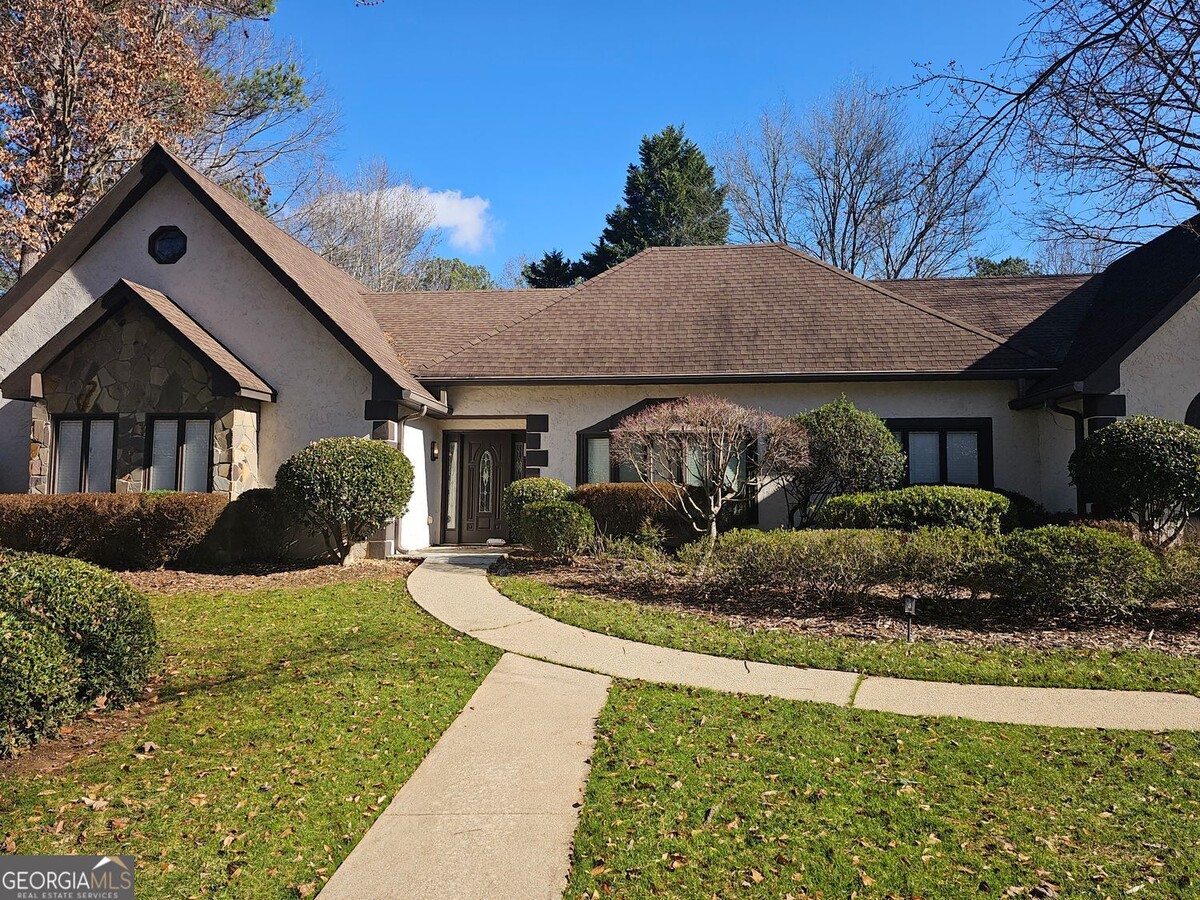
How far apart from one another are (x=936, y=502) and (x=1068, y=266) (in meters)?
26.8

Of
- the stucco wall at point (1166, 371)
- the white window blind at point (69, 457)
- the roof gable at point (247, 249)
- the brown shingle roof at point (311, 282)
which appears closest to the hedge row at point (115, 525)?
the white window blind at point (69, 457)

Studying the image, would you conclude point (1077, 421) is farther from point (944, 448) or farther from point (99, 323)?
point (99, 323)

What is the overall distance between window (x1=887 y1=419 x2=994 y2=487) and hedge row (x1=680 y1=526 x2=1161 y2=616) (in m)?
4.45

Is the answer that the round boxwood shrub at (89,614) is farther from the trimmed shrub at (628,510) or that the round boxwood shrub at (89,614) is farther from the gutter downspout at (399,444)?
the trimmed shrub at (628,510)

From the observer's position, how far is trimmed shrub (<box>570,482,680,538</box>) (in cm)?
1273

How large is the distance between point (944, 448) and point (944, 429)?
0.34m

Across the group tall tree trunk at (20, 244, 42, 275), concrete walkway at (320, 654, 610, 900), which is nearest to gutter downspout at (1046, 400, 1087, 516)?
concrete walkway at (320, 654, 610, 900)

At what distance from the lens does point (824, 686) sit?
6.15 m

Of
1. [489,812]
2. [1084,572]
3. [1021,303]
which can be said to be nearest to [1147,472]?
[1084,572]

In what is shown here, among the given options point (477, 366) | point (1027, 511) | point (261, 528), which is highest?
point (477, 366)

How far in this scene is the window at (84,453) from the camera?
497 inches

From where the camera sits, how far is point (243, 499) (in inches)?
476

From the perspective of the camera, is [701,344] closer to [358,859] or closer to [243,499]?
[243,499]

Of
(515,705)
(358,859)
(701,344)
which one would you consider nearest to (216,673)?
(515,705)
